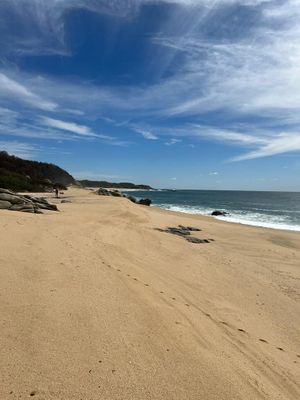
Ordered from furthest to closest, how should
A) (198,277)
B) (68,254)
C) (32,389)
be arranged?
(198,277) < (68,254) < (32,389)

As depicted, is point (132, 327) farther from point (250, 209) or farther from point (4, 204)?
point (250, 209)

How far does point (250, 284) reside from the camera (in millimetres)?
9328

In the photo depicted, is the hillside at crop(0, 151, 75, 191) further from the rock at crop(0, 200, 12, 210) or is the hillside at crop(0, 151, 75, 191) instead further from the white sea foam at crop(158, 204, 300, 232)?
the white sea foam at crop(158, 204, 300, 232)

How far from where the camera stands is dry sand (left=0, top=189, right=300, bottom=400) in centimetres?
357

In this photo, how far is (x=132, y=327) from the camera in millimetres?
4734

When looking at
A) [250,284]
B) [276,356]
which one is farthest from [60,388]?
[250,284]

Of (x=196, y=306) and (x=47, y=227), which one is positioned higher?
(x=47, y=227)

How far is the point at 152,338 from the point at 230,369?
41.2 inches

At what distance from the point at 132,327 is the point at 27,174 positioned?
2839 inches

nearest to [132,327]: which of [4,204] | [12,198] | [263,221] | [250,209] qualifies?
[4,204]

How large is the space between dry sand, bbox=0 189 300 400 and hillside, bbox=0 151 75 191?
3203cm

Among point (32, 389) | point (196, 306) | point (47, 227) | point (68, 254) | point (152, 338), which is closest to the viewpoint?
point (32, 389)

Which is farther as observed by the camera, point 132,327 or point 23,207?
point 23,207

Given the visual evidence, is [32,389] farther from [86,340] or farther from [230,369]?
[230,369]
